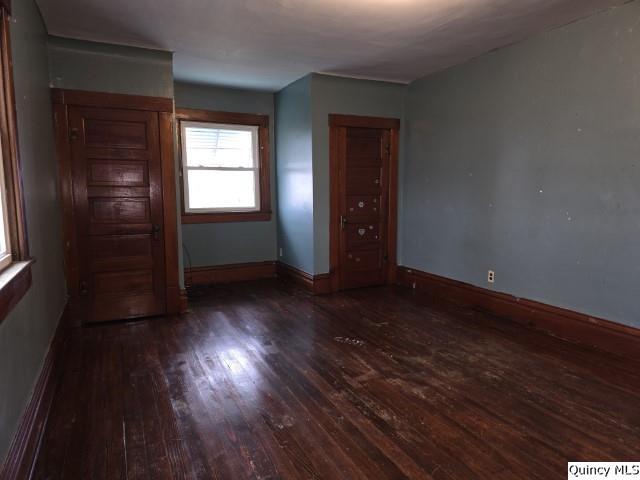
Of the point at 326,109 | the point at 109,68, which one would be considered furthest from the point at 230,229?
the point at 109,68

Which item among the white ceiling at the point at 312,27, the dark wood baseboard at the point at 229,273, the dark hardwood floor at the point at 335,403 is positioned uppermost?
the white ceiling at the point at 312,27

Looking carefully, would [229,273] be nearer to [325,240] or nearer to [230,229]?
[230,229]

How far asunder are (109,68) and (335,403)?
3.41 m

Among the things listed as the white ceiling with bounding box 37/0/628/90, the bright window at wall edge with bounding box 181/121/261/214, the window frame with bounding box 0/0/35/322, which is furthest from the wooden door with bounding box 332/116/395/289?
the window frame with bounding box 0/0/35/322

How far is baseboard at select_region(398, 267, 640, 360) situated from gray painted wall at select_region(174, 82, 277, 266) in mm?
2246

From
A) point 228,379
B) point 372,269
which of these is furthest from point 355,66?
point 228,379

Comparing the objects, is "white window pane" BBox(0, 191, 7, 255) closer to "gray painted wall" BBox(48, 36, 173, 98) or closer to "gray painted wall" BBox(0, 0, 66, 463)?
"gray painted wall" BBox(0, 0, 66, 463)

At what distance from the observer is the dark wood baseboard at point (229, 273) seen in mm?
5297

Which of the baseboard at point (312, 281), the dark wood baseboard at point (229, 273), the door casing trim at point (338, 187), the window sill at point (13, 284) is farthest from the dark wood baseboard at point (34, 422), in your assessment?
the door casing trim at point (338, 187)

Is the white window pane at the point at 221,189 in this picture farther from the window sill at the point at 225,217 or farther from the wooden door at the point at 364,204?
the wooden door at the point at 364,204

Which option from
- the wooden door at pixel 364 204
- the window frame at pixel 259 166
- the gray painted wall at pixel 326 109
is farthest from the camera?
the window frame at pixel 259 166

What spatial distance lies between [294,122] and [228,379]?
334cm

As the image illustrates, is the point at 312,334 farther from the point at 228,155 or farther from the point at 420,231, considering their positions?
the point at 228,155

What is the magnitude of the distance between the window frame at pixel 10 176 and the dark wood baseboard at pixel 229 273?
3.33 metres
